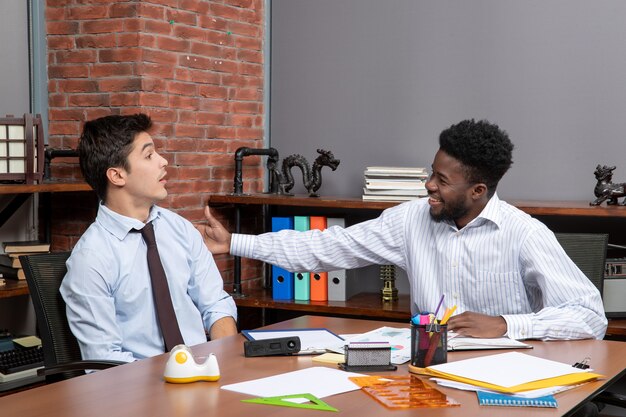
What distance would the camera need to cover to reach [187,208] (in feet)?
13.4

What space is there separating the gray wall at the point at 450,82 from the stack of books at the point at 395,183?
0.31 metres

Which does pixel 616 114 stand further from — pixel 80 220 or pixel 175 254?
pixel 80 220

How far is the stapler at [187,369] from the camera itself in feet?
6.34

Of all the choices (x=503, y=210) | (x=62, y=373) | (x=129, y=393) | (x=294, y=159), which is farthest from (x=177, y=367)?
(x=294, y=159)

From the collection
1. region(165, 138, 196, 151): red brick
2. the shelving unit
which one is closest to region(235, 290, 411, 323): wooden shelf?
the shelving unit

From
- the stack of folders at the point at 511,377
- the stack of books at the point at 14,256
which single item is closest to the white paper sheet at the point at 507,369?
the stack of folders at the point at 511,377

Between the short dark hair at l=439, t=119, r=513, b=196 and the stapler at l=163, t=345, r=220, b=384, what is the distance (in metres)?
1.26

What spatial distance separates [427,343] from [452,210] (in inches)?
33.0

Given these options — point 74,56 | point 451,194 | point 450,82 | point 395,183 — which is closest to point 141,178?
point 451,194

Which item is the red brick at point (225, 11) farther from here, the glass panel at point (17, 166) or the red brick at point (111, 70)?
the glass panel at point (17, 166)

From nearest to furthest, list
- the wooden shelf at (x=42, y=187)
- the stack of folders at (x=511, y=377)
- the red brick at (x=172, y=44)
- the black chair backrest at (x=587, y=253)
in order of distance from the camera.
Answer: the stack of folders at (x=511, y=377)
the black chair backrest at (x=587, y=253)
the wooden shelf at (x=42, y=187)
the red brick at (x=172, y=44)

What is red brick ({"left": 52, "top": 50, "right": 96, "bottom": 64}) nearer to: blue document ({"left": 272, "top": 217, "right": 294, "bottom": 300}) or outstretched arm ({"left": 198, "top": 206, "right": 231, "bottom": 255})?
blue document ({"left": 272, "top": 217, "right": 294, "bottom": 300})

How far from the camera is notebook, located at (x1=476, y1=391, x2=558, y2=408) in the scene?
1.80m

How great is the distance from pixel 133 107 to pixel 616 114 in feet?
7.08
